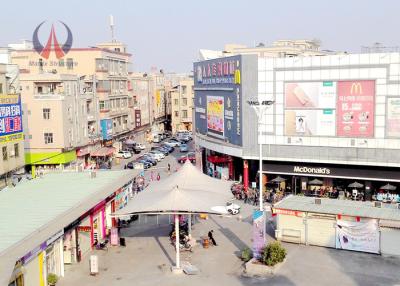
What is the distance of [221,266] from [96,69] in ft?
173

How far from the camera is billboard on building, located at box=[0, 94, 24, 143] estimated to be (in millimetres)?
42938

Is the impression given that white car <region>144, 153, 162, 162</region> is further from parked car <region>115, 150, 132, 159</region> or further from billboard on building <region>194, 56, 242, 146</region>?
billboard on building <region>194, 56, 242, 146</region>

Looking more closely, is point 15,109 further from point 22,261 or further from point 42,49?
point 42,49

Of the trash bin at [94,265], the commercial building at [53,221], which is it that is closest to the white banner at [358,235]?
the commercial building at [53,221]

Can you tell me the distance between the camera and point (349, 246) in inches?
1246

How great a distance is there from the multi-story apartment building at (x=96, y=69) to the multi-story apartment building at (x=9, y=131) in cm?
2852

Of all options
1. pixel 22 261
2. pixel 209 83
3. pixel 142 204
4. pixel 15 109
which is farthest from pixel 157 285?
pixel 209 83

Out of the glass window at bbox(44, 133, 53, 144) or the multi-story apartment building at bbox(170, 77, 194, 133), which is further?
the multi-story apartment building at bbox(170, 77, 194, 133)

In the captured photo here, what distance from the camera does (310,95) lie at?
4709cm

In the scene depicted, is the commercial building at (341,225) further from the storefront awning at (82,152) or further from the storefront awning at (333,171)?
the storefront awning at (82,152)

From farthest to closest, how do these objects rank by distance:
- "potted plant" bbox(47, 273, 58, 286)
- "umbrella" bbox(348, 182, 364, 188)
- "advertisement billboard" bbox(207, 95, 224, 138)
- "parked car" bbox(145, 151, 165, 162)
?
"parked car" bbox(145, 151, 165, 162) < "advertisement billboard" bbox(207, 95, 224, 138) < "umbrella" bbox(348, 182, 364, 188) < "potted plant" bbox(47, 273, 58, 286)

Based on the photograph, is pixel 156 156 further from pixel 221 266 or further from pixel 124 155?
pixel 221 266

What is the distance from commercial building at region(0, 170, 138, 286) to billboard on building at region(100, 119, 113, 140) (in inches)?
1350

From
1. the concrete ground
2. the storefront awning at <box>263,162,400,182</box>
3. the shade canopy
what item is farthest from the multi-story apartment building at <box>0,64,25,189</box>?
the storefront awning at <box>263,162,400,182</box>
